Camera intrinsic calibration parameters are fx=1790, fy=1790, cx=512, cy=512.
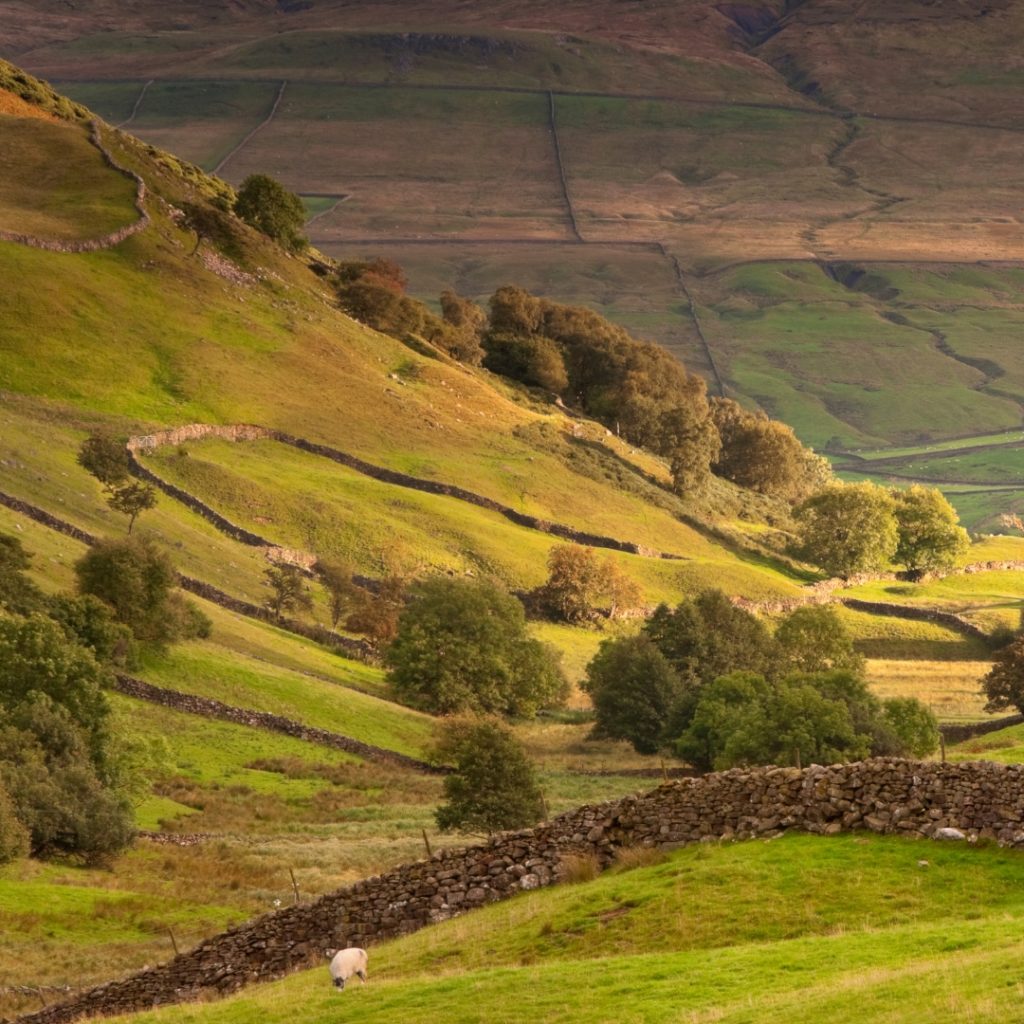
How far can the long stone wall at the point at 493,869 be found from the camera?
28.9m

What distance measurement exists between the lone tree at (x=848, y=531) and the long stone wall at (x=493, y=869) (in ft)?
386

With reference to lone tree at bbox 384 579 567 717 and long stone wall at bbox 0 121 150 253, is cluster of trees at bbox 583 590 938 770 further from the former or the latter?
long stone wall at bbox 0 121 150 253

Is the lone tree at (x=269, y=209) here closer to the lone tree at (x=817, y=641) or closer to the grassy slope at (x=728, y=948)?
the lone tree at (x=817, y=641)

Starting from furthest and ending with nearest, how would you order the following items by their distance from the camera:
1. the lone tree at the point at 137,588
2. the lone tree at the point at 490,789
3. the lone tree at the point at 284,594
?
the lone tree at the point at 284,594 → the lone tree at the point at 137,588 → the lone tree at the point at 490,789

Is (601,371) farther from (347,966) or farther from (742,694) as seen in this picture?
(347,966)

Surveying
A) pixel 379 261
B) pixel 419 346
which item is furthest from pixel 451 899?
pixel 379 261

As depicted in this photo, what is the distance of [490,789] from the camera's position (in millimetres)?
56594

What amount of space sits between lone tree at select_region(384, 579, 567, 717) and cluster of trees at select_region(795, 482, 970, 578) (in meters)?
55.0

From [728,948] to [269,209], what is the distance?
156218 mm

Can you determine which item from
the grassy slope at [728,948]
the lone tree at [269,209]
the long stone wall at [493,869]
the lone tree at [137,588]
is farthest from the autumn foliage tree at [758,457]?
the grassy slope at [728,948]

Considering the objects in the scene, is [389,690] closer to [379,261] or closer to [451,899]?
[451,899]

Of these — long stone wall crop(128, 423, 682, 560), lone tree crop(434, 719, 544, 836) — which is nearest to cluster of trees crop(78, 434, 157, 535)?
long stone wall crop(128, 423, 682, 560)

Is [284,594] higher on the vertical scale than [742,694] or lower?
higher

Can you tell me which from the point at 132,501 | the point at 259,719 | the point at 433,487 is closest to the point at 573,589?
the point at 433,487
